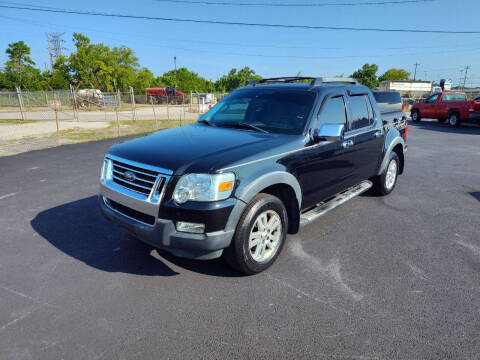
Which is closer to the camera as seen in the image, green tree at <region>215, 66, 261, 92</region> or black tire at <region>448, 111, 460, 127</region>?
black tire at <region>448, 111, 460, 127</region>

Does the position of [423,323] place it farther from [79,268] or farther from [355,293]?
[79,268]

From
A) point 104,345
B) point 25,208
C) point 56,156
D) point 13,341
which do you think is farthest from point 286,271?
point 56,156

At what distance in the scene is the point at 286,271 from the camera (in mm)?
3266

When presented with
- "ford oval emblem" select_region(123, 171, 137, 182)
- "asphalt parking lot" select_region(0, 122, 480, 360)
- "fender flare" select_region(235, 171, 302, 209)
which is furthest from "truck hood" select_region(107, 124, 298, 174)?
"asphalt parking lot" select_region(0, 122, 480, 360)

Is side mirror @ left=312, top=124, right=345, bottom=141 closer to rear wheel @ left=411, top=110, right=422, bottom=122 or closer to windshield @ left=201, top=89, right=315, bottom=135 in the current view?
windshield @ left=201, top=89, right=315, bottom=135

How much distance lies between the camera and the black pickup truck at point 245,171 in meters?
2.67

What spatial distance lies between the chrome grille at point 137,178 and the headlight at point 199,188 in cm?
20

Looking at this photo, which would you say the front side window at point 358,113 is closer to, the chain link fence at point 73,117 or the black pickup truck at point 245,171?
the black pickup truck at point 245,171

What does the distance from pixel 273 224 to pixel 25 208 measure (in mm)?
3996

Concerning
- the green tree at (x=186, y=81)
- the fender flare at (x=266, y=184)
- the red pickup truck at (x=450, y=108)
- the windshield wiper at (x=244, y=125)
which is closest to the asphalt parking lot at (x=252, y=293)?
the fender flare at (x=266, y=184)

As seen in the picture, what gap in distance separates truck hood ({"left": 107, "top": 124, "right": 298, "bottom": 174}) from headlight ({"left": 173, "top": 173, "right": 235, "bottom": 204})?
0.07m

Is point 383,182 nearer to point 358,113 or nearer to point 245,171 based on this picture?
point 358,113

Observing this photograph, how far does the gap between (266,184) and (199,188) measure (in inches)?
26.2

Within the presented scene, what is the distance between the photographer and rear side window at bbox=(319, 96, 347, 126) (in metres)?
3.76
